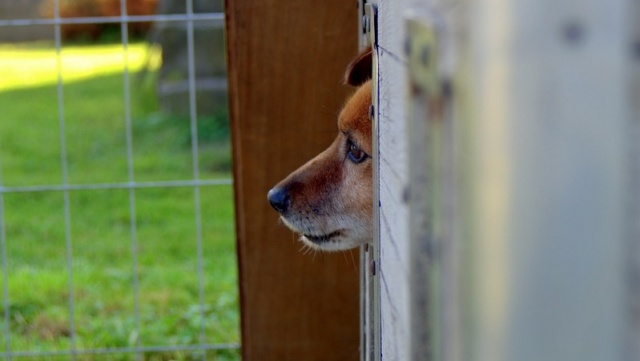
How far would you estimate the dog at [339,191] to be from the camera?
2361 millimetres

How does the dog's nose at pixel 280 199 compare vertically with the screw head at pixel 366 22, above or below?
below

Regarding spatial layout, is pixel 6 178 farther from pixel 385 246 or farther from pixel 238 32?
pixel 385 246

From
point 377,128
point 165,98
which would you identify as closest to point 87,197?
point 165,98

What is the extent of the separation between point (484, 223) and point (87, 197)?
517cm

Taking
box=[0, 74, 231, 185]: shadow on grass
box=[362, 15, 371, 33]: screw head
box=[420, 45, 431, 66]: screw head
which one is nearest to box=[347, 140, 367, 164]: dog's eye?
box=[362, 15, 371, 33]: screw head

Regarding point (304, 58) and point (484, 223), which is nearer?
point (484, 223)

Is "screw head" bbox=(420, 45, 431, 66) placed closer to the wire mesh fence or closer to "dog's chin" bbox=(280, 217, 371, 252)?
"dog's chin" bbox=(280, 217, 371, 252)

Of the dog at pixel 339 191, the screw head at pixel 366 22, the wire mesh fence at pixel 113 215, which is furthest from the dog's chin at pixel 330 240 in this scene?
the wire mesh fence at pixel 113 215

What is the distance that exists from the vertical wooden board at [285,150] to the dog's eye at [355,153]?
23 centimetres

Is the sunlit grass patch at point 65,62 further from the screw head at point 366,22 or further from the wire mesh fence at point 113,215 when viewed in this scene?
the screw head at point 366,22

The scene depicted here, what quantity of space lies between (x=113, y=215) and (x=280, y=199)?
3.06 metres

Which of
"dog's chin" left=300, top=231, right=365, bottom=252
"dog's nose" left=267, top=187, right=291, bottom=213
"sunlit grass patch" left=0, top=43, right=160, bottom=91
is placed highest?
"sunlit grass patch" left=0, top=43, right=160, bottom=91

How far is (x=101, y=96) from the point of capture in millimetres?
8219

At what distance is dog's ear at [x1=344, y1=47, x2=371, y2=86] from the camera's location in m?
2.28
